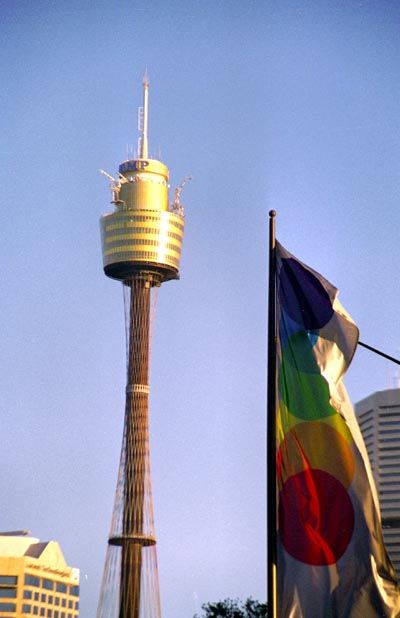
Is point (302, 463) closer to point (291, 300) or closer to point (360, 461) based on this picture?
point (360, 461)

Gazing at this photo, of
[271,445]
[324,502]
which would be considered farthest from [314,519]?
[271,445]

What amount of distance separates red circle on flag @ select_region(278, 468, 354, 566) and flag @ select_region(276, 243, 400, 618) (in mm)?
15

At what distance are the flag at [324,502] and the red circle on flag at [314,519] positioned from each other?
15 mm

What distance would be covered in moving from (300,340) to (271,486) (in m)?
2.65

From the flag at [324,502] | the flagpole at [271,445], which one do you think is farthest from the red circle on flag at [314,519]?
the flagpole at [271,445]

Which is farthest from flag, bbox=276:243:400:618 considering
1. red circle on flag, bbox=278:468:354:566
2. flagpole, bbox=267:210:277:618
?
flagpole, bbox=267:210:277:618

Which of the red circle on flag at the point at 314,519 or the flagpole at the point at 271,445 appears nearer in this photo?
the flagpole at the point at 271,445

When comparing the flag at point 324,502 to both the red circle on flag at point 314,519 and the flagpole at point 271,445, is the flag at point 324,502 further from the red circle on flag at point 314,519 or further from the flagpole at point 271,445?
the flagpole at point 271,445

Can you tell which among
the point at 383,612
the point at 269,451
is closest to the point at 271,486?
the point at 269,451

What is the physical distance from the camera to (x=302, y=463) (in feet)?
82.9

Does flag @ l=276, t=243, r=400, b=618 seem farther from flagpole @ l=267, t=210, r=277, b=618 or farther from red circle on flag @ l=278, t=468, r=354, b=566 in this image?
flagpole @ l=267, t=210, r=277, b=618

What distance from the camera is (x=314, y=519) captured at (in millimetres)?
25000

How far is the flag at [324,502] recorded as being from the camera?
24.8 metres

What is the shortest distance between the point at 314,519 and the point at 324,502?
1.06ft
